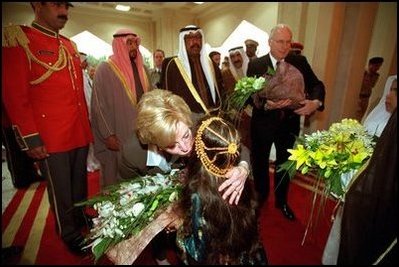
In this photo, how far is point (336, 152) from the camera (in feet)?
2.42

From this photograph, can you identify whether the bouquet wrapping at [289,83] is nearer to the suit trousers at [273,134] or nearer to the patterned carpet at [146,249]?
the suit trousers at [273,134]

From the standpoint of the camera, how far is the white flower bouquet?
87 cm

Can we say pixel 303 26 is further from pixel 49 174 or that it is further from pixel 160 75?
pixel 49 174

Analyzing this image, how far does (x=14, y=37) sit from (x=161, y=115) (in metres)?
0.67

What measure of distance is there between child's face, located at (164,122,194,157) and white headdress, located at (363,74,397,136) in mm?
534

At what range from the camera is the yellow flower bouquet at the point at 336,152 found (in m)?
0.71

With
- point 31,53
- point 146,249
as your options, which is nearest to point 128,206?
point 31,53

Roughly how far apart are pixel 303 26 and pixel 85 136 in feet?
4.52

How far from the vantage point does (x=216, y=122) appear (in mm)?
809

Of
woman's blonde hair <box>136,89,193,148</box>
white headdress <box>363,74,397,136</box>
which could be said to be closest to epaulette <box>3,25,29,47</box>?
woman's blonde hair <box>136,89,193,148</box>

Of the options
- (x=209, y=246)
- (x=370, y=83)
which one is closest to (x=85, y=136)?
(x=209, y=246)

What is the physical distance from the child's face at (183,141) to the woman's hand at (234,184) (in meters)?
0.17

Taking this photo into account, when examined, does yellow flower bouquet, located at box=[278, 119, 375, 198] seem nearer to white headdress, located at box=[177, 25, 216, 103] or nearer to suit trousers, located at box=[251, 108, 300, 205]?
suit trousers, located at box=[251, 108, 300, 205]

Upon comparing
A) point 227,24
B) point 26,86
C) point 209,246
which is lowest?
point 209,246
